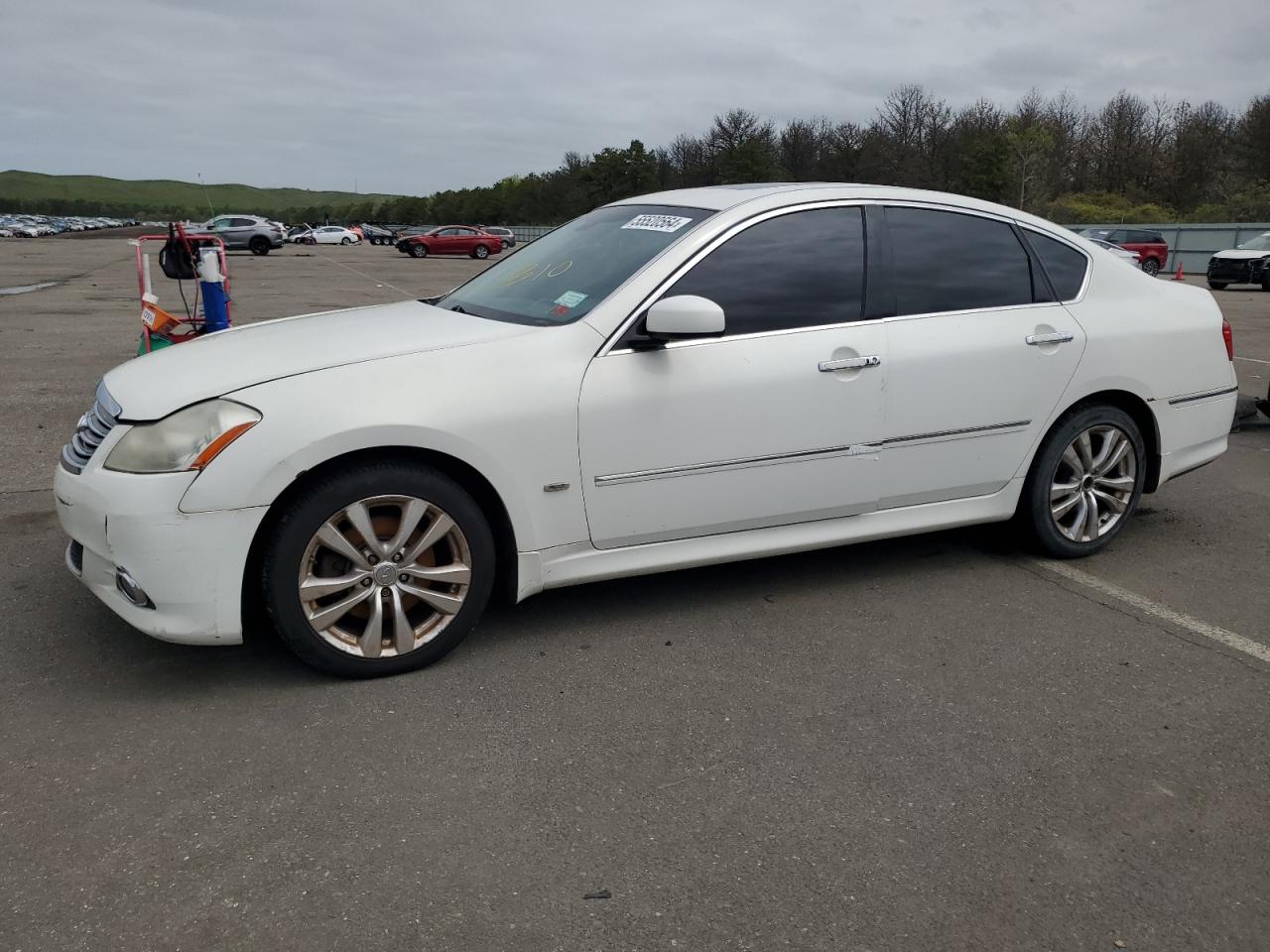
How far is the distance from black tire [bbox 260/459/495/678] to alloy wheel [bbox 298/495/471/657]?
0.02 metres

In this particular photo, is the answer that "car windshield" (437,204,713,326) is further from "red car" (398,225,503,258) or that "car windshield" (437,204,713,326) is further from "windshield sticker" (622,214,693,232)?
"red car" (398,225,503,258)

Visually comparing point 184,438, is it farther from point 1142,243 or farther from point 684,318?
point 1142,243

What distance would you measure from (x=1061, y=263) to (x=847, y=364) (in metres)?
1.37

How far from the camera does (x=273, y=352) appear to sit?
146 inches

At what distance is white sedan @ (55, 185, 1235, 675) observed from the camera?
3.35m

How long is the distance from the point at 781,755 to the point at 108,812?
5.94ft

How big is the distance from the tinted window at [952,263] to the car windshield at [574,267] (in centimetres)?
85

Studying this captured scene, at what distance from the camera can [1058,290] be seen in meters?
4.68

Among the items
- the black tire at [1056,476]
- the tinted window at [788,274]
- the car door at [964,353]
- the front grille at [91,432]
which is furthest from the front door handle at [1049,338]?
the front grille at [91,432]

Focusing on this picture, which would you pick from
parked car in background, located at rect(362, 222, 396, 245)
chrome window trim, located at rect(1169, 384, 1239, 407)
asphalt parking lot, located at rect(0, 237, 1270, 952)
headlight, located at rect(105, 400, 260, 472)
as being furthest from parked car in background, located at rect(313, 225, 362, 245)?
headlight, located at rect(105, 400, 260, 472)

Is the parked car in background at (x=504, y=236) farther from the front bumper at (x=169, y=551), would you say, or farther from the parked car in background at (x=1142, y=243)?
the front bumper at (x=169, y=551)

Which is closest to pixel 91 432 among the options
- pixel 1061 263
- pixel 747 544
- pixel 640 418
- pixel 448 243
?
pixel 640 418

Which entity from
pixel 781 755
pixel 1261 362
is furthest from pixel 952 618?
pixel 1261 362

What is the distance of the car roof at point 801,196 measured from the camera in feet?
14.0
